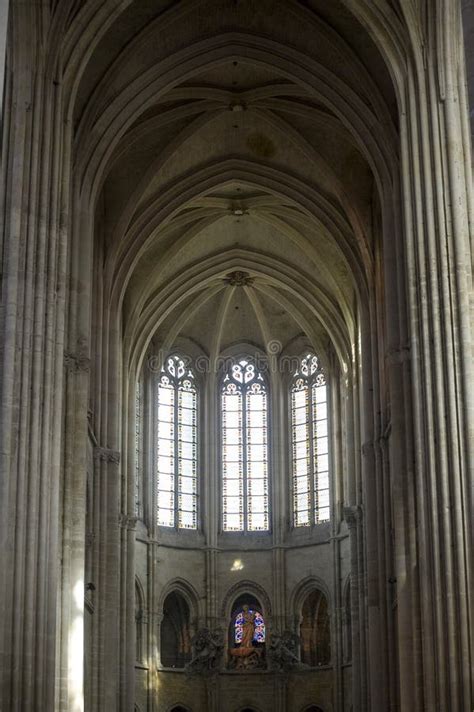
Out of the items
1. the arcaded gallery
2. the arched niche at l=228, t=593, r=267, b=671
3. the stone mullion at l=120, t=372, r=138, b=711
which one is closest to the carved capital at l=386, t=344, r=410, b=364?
the arcaded gallery

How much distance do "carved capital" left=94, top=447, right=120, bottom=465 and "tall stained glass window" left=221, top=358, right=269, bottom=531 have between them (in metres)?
9.71

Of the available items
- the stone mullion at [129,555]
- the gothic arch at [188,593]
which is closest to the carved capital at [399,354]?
the stone mullion at [129,555]

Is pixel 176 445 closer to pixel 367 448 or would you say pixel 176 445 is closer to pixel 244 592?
pixel 244 592

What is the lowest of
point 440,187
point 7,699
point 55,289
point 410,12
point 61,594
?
point 7,699

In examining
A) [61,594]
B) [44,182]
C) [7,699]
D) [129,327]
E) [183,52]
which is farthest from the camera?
[129,327]

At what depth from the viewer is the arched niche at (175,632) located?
43.5m

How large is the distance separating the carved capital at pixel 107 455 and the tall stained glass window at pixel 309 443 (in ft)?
31.9

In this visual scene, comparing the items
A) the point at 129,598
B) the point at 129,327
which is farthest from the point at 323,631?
the point at 129,327

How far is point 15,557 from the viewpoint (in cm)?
2397

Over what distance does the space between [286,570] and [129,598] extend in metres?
6.99

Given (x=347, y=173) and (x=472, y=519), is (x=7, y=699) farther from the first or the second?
(x=347, y=173)

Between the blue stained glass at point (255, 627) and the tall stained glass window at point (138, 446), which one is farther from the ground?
the tall stained glass window at point (138, 446)

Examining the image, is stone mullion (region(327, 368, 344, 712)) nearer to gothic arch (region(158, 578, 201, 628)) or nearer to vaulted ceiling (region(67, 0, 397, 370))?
vaulted ceiling (region(67, 0, 397, 370))

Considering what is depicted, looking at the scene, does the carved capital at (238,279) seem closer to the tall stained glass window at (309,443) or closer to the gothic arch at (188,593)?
the tall stained glass window at (309,443)
